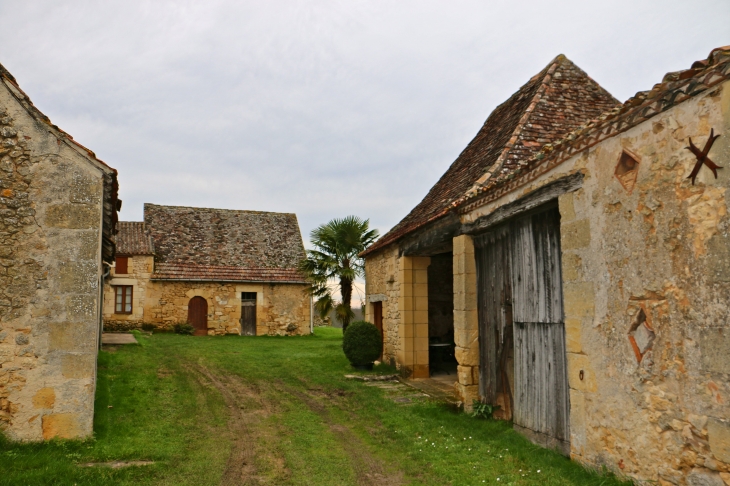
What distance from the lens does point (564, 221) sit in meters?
5.53

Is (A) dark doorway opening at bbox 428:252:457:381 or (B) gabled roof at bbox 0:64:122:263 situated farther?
(A) dark doorway opening at bbox 428:252:457:381

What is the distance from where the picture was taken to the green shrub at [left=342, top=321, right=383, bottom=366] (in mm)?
12234

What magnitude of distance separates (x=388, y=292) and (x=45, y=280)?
7.80 meters

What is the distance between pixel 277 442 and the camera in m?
6.56

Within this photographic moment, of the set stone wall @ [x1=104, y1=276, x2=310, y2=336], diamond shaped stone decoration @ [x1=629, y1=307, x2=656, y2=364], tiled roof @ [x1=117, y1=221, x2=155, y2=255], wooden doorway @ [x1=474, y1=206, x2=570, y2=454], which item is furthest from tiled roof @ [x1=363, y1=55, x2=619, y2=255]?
tiled roof @ [x1=117, y1=221, x2=155, y2=255]

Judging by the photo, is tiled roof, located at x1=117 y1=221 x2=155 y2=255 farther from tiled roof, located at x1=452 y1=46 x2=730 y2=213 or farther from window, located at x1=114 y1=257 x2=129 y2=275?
tiled roof, located at x1=452 y1=46 x2=730 y2=213

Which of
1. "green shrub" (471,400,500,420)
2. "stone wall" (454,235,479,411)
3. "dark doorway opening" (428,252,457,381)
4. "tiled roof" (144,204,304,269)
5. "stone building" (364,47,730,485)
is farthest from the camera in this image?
"tiled roof" (144,204,304,269)

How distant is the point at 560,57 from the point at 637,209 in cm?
655

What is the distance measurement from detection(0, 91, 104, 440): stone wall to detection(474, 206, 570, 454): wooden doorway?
528 cm

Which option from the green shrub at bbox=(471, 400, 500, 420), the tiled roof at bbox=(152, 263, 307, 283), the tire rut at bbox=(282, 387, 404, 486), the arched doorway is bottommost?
the tire rut at bbox=(282, 387, 404, 486)

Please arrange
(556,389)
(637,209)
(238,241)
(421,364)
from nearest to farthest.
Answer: (637,209) < (556,389) < (421,364) < (238,241)

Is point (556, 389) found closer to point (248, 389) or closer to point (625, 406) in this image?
point (625, 406)

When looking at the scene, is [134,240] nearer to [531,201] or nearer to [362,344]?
[362,344]

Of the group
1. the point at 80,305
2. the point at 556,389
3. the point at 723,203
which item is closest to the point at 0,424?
the point at 80,305
